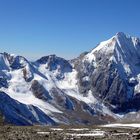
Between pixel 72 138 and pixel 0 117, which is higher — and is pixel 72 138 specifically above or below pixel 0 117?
below

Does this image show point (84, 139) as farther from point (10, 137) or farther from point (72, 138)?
point (10, 137)

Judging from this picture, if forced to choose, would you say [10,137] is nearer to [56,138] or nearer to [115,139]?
[56,138]

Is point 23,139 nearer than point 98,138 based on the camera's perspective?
Yes

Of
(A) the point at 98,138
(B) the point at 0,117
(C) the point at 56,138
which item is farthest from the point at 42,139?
(B) the point at 0,117

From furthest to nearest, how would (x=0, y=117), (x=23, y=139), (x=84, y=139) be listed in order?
(x=0, y=117) < (x=84, y=139) < (x=23, y=139)

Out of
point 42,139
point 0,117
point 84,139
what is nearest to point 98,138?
point 84,139

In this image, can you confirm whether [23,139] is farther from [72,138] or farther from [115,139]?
[115,139]

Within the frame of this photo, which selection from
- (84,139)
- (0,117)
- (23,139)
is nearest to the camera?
(23,139)

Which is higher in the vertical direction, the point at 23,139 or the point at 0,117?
the point at 0,117

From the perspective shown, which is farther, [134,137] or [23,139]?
[134,137]
